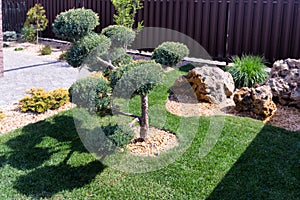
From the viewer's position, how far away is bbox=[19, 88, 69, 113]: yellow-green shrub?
210 inches

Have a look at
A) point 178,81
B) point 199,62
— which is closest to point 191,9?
point 199,62

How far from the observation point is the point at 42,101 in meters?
5.43

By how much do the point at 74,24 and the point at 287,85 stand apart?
3616 mm

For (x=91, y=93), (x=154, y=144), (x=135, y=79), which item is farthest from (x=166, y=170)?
(x=91, y=93)

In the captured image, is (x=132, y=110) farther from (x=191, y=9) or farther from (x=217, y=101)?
(x=191, y=9)

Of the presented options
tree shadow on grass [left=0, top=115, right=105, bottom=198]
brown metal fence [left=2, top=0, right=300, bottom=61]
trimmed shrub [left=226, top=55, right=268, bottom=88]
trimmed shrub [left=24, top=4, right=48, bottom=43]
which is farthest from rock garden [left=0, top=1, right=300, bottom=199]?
trimmed shrub [left=24, top=4, right=48, bottom=43]

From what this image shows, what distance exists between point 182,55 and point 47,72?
173 inches

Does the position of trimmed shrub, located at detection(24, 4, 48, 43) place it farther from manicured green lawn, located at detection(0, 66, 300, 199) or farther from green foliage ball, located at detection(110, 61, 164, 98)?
green foliage ball, located at detection(110, 61, 164, 98)

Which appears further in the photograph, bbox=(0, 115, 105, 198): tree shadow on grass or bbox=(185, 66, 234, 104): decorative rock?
bbox=(185, 66, 234, 104): decorative rock

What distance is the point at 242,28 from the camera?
838cm

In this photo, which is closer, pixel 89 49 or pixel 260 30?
pixel 89 49

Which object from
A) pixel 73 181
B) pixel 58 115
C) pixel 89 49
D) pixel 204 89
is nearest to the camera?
pixel 73 181

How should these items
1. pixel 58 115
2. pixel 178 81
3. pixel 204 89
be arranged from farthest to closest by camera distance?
pixel 178 81 < pixel 204 89 < pixel 58 115

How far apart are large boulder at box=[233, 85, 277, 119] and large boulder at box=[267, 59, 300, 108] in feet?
1.42
